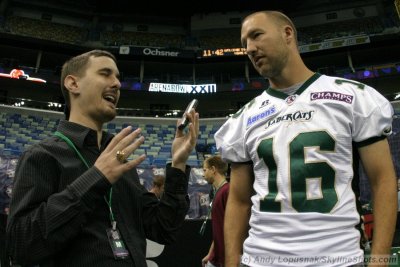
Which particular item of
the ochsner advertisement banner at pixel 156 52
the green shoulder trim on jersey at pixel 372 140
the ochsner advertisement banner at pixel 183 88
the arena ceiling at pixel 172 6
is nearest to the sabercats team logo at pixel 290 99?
the green shoulder trim on jersey at pixel 372 140

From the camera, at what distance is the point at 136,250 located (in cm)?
144

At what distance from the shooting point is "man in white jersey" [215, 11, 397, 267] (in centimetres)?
129

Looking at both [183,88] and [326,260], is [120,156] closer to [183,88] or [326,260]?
[326,260]

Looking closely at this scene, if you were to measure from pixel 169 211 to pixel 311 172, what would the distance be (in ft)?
2.29

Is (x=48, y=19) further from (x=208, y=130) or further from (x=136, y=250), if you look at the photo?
(x=136, y=250)

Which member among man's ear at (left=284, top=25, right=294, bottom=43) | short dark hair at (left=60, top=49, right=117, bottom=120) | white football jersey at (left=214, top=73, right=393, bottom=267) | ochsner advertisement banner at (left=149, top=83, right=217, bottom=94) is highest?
ochsner advertisement banner at (left=149, top=83, right=217, bottom=94)

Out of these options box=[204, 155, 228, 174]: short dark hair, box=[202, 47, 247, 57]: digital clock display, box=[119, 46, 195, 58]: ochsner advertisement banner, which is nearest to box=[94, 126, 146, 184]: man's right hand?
box=[204, 155, 228, 174]: short dark hair

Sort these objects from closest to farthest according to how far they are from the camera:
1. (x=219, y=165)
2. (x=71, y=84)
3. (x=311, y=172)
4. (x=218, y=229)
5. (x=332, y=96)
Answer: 1. (x=311, y=172)
2. (x=332, y=96)
3. (x=71, y=84)
4. (x=218, y=229)
5. (x=219, y=165)

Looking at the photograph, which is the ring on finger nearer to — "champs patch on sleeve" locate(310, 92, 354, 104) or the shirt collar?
the shirt collar

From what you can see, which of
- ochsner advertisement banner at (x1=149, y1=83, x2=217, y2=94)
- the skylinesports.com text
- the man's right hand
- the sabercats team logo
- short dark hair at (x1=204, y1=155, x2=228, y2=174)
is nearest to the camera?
the skylinesports.com text

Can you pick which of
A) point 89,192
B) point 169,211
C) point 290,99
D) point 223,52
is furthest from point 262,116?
point 223,52

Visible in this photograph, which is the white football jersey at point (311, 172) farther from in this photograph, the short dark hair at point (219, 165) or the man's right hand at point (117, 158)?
the short dark hair at point (219, 165)

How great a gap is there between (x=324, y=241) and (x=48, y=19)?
Result: 2621 cm

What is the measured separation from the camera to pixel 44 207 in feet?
4.16
